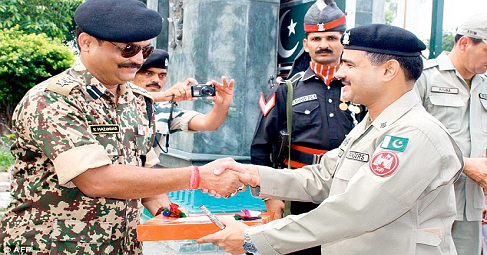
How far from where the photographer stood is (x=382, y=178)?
2.22 m

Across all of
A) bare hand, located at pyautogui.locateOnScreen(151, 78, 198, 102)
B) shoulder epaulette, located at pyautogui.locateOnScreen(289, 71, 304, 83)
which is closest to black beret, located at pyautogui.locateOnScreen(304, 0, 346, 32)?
shoulder epaulette, located at pyautogui.locateOnScreen(289, 71, 304, 83)

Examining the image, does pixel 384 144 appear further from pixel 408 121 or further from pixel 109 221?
pixel 109 221

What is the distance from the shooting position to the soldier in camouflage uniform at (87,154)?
2270 millimetres

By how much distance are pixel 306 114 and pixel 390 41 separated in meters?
1.29

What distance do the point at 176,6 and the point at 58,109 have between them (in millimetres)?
4858

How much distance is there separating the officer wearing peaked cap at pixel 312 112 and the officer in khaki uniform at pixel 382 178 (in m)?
0.95

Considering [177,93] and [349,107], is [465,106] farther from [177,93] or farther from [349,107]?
[177,93]

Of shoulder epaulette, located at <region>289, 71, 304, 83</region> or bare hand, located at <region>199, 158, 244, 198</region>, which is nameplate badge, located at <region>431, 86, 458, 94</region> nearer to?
shoulder epaulette, located at <region>289, 71, 304, 83</region>

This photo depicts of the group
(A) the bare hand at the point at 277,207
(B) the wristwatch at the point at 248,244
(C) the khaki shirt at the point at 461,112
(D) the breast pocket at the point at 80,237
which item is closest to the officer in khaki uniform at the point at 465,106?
(C) the khaki shirt at the point at 461,112

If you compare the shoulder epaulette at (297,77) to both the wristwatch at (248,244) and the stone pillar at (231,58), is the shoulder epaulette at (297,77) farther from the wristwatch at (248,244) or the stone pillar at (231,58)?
the stone pillar at (231,58)

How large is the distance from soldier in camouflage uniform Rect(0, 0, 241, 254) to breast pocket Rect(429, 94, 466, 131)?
1992mm

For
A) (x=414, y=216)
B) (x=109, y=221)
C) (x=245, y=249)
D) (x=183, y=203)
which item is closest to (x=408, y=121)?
(x=414, y=216)

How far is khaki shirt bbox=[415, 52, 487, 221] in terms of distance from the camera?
3.68 metres

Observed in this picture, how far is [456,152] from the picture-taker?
2391mm
